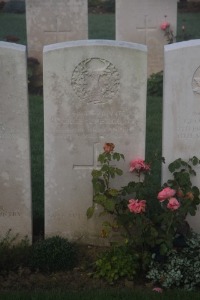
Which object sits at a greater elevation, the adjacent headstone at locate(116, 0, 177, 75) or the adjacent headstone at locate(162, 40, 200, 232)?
the adjacent headstone at locate(116, 0, 177, 75)

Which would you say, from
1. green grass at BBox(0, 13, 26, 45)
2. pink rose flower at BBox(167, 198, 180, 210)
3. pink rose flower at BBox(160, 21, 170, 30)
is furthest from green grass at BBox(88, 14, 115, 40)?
pink rose flower at BBox(167, 198, 180, 210)

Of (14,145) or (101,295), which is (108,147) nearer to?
(14,145)

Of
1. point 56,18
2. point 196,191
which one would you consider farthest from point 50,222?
point 56,18

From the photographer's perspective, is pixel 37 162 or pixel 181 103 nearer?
pixel 181 103

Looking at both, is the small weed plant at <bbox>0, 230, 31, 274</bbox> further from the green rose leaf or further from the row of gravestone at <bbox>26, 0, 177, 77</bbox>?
the row of gravestone at <bbox>26, 0, 177, 77</bbox>

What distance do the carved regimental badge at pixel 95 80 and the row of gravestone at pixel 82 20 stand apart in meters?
5.81

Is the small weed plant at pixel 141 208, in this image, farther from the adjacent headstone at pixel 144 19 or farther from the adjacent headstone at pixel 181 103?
the adjacent headstone at pixel 144 19

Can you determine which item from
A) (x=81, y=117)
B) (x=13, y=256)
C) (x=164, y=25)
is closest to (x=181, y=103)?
(x=81, y=117)

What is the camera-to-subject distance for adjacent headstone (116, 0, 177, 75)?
11.4 metres

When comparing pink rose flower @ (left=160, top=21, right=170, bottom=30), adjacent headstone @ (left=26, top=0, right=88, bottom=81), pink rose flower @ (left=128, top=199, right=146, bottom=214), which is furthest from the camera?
pink rose flower @ (left=160, top=21, right=170, bottom=30)

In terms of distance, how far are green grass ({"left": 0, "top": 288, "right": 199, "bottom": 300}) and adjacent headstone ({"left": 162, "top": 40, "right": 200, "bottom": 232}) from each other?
1114mm

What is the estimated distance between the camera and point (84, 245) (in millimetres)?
5867

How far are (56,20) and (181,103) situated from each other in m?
6.27

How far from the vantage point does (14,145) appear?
5.63 m
